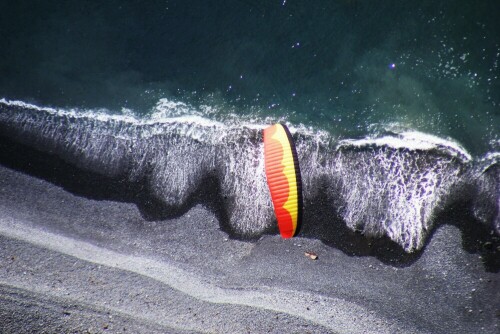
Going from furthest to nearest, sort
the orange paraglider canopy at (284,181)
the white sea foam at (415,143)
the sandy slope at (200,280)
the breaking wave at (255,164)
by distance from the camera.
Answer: the white sea foam at (415,143)
the breaking wave at (255,164)
the sandy slope at (200,280)
the orange paraglider canopy at (284,181)

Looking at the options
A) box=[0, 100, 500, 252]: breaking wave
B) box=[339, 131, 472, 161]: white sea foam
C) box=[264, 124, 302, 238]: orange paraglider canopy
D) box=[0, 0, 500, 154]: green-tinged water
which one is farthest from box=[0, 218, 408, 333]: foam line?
box=[339, 131, 472, 161]: white sea foam

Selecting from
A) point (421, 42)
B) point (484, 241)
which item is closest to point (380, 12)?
point (421, 42)

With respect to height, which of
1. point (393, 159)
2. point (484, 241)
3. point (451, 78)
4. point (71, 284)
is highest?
point (451, 78)

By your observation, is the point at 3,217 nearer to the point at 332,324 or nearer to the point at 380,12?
the point at 332,324

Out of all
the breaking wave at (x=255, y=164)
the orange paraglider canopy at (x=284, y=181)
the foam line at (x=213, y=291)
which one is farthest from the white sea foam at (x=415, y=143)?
the foam line at (x=213, y=291)

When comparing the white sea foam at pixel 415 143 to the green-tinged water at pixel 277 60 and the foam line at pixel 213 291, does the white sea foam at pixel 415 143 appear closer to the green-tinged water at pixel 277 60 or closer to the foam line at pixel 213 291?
the green-tinged water at pixel 277 60

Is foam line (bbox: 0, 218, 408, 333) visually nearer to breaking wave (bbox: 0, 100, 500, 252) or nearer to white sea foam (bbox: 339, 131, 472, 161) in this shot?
breaking wave (bbox: 0, 100, 500, 252)

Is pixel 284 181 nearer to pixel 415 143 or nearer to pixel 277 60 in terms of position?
pixel 277 60
